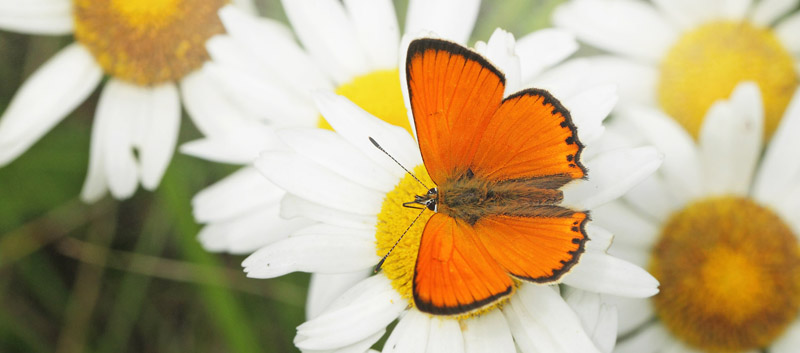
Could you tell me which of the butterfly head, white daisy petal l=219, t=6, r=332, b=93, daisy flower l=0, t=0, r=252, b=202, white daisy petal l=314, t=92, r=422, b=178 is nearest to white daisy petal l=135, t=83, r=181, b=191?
daisy flower l=0, t=0, r=252, b=202

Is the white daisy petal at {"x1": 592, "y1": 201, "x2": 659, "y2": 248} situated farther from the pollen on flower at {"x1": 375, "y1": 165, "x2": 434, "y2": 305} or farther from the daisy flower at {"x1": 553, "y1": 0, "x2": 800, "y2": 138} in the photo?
the pollen on flower at {"x1": 375, "y1": 165, "x2": 434, "y2": 305}

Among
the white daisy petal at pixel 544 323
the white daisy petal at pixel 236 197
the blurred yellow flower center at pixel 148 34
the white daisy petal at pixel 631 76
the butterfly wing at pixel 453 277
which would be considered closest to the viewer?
the butterfly wing at pixel 453 277

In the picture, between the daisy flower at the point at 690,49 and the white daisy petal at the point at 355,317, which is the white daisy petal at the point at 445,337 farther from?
the daisy flower at the point at 690,49

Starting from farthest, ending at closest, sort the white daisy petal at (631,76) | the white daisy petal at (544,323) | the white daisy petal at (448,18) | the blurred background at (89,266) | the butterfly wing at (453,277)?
1. the blurred background at (89,266)
2. the white daisy petal at (631,76)
3. the white daisy petal at (448,18)
4. the white daisy petal at (544,323)
5. the butterfly wing at (453,277)

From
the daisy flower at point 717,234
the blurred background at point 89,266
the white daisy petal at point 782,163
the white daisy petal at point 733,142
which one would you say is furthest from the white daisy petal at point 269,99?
the white daisy petal at point 782,163

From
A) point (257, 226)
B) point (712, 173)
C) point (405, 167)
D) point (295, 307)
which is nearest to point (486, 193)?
point (405, 167)

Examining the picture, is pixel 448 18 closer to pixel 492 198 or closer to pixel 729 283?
pixel 492 198

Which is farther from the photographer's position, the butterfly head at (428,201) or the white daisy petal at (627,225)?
the white daisy petal at (627,225)
